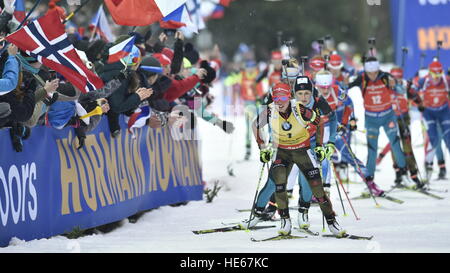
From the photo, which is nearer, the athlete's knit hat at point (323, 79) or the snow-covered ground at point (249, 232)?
the snow-covered ground at point (249, 232)

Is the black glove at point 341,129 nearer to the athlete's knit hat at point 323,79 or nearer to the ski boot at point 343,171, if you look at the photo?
the athlete's knit hat at point 323,79

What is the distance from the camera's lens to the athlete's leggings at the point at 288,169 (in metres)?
10.1

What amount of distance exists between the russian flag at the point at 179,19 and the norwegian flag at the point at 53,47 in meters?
2.92

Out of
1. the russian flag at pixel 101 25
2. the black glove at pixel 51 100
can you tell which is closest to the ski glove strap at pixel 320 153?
the black glove at pixel 51 100

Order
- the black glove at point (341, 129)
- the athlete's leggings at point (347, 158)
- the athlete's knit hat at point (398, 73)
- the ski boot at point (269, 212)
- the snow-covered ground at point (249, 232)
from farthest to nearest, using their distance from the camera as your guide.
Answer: the athlete's knit hat at point (398, 73), the athlete's leggings at point (347, 158), the black glove at point (341, 129), the ski boot at point (269, 212), the snow-covered ground at point (249, 232)

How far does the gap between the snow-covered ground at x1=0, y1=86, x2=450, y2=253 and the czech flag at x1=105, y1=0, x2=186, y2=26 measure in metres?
2.51

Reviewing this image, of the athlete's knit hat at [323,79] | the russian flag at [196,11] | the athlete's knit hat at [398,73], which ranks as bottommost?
the athlete's knit hat at [323,79]

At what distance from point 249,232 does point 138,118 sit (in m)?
2.17

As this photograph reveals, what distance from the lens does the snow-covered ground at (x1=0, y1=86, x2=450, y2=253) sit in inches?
366

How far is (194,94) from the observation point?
14.0 metres

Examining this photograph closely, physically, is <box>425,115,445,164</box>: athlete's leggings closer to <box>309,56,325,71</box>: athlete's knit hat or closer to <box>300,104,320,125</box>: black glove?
<box>309,56,325,71</box>: athlete's knit hat

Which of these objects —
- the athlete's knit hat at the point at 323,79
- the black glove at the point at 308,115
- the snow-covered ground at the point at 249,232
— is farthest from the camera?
the athlete's knit hat at the point at 323,79

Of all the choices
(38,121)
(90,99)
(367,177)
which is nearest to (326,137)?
(367,177)

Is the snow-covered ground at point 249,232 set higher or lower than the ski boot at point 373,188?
lower
